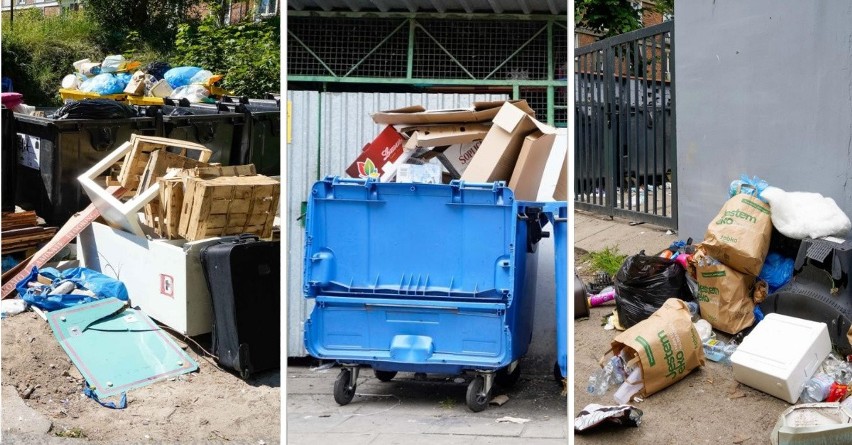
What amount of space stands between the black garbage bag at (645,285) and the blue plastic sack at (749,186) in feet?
1.66

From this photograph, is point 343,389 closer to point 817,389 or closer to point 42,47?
point 817,389

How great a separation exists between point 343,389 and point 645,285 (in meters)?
1.96

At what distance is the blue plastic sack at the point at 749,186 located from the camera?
14.2ft

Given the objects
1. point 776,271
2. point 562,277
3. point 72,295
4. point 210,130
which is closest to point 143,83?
point 210,130

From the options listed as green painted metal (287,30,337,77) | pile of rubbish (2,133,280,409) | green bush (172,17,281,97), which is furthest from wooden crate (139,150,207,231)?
green painted metal (287,30,337,77)

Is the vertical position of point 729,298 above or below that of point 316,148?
below

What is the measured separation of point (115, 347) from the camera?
3.82 m

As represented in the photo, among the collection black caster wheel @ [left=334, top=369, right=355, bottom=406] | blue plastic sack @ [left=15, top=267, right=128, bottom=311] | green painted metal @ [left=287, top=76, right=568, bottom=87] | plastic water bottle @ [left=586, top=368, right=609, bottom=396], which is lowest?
plastic water bottle @ [left=586, top=368, right=609, bottom=396]

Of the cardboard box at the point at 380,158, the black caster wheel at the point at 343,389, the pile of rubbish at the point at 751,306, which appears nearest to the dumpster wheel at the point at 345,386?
the black caster wheel at the point at 343,389

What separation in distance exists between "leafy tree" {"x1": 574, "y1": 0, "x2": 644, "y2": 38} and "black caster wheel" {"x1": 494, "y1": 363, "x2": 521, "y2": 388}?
7.04 metres

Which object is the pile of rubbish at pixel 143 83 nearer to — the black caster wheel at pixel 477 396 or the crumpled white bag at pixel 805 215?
the black caster wheel at pixel 477 396

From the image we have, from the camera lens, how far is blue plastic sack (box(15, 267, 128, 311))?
4.23 meters

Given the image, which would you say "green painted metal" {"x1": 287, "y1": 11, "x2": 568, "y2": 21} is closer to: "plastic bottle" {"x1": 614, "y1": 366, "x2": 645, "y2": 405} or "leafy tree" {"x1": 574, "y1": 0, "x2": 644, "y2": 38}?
"plastic bottle" {"x1": 614, "y1": 366, "x2": 645, "y2": 405}

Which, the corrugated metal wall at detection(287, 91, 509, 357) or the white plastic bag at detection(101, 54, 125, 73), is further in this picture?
the white plastic bag at detection(101, 54, 125, 73)
